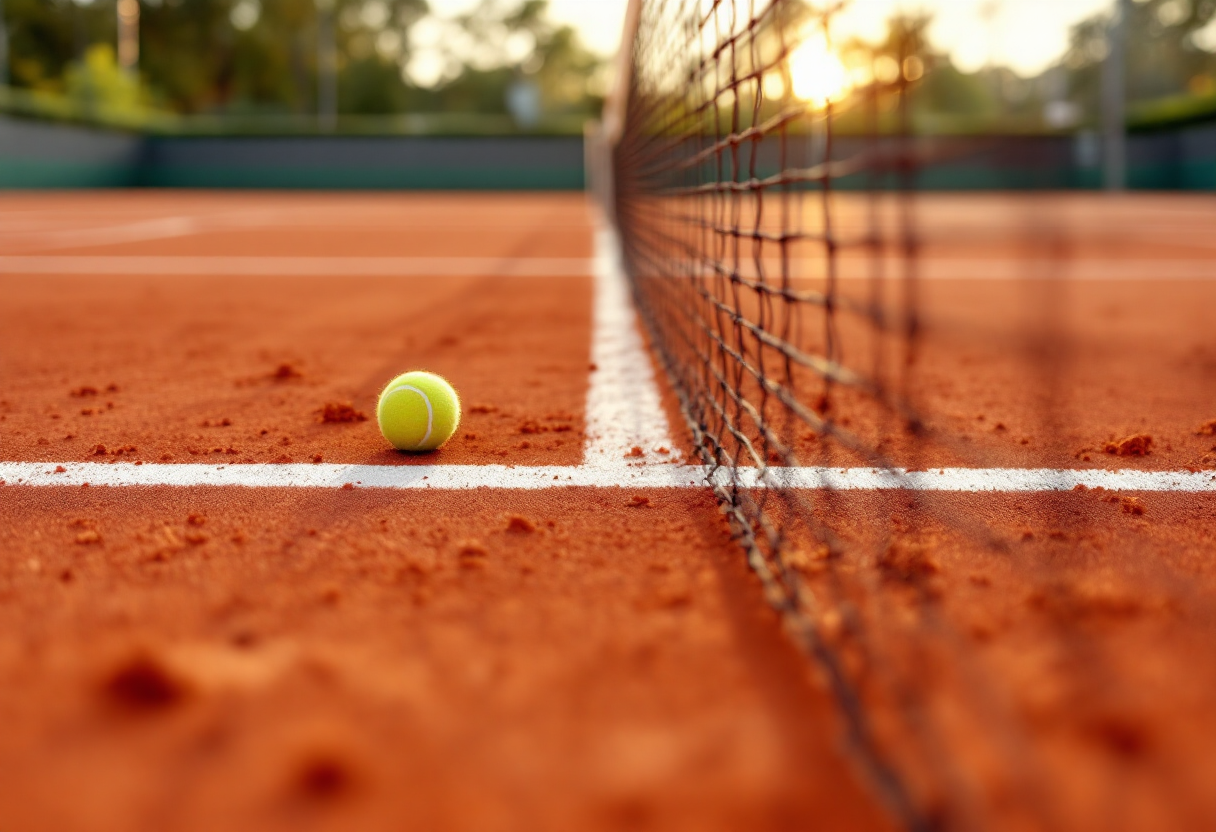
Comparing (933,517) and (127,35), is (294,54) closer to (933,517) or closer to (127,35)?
(127,35)

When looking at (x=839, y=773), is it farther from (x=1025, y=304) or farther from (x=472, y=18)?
(x=472, y=18)

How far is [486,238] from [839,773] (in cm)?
1009

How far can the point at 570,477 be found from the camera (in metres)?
2.16

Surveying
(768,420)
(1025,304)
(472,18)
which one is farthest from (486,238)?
(472,18)

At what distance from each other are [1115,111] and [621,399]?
25593 millimetres

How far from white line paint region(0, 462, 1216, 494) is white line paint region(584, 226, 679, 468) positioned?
14 centimetres

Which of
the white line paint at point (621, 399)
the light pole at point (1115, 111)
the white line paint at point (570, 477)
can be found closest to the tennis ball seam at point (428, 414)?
the white line paint at point (570, 477)

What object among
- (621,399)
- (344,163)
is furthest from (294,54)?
(621,399)

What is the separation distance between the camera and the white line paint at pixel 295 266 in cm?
680

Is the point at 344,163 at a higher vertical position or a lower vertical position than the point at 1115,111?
higher

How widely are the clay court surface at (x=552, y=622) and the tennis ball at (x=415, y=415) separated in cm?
8

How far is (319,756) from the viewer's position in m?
1.14

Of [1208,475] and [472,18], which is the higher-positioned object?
[472,18]

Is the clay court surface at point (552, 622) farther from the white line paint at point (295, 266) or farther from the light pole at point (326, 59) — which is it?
the light pole at point (326, 59)
